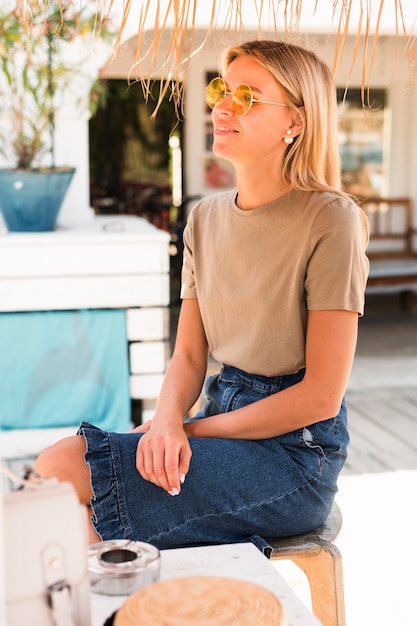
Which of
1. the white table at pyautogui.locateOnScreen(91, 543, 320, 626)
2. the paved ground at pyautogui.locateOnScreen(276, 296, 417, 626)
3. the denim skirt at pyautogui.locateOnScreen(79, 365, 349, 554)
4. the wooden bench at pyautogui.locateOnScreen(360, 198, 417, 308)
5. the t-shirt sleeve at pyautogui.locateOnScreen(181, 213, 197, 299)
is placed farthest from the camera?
the wooden bench at pyautogui.locateOnScreen(360, 198, 417, 308)

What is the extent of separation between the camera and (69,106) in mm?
4387

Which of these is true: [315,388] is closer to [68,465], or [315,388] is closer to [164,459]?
[164,459]

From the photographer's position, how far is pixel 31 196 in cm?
392

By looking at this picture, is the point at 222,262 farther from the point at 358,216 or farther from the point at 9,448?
the point at 9,448

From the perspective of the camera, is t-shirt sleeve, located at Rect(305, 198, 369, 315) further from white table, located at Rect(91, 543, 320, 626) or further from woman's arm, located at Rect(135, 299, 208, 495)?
white table, located at Rect(91, 543, 320, 626)

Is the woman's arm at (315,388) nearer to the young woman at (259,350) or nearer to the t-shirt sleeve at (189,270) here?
the young woman at (259,350)

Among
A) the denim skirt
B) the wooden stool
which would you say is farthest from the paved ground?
the denim skirt

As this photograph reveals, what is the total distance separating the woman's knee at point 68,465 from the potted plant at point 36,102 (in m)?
2.44

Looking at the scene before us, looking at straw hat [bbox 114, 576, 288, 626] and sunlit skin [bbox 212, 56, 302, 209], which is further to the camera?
sunlit skin [bbox 212, 56, 302, 209]

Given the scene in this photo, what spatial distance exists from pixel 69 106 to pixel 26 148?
0.39 meters

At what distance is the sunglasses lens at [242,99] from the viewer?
188 cm

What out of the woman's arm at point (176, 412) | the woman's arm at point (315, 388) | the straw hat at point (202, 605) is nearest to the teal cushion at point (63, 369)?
the woman's arm at point (176, 412)

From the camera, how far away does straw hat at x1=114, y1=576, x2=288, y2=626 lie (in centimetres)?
99

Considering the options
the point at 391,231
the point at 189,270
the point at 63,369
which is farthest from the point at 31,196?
the point at 391,231
